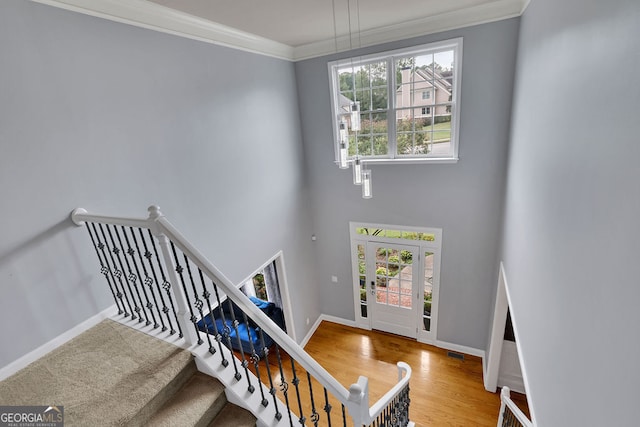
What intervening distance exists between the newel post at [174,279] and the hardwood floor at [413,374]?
2580 mm

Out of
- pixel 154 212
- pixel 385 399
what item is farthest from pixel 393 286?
pixel 154 212

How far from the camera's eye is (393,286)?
5.33m

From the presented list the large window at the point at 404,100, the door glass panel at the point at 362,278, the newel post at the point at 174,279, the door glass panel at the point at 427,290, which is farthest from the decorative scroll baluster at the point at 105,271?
the door glass panel at the point at 427,290

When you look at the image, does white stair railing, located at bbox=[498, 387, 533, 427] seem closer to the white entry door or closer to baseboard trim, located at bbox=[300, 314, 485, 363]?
baseboard trim, located at bbox=[300, 314, 485, 363]

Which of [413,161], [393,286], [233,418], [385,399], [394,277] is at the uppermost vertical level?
[413,161]

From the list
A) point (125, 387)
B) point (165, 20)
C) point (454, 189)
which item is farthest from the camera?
point (454, 189)

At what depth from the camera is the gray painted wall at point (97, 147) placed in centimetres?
189

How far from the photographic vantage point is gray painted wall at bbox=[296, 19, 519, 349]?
3.72 meters

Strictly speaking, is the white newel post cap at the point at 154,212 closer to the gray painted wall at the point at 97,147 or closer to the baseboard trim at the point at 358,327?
the gray painted wall at the point at 97,147

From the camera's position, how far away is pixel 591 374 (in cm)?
120

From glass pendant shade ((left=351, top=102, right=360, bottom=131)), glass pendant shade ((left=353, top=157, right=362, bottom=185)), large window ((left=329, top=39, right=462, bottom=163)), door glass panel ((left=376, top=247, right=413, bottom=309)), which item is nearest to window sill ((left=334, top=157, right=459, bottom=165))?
large window ((left=329, top=39, right=462, bottom=163))

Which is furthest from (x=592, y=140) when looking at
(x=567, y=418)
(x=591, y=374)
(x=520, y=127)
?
(x=520, y=127)

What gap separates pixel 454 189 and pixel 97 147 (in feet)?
13.9

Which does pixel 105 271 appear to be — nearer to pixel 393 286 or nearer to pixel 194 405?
pixel 194 405
